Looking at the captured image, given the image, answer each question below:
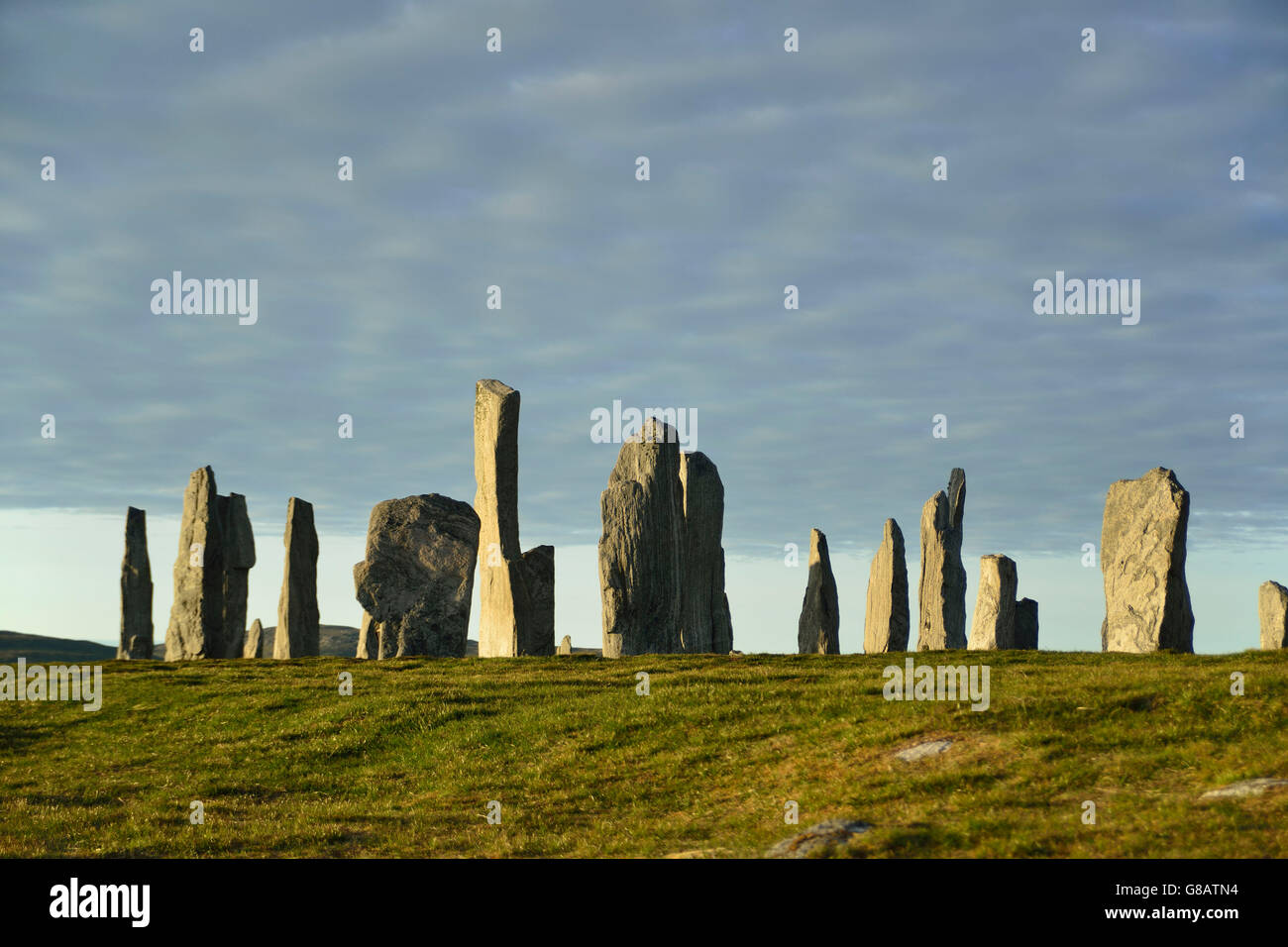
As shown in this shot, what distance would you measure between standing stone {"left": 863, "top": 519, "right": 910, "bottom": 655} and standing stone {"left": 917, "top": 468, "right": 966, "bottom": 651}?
1209 mm

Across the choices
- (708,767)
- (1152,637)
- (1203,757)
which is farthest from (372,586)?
(1203,757)

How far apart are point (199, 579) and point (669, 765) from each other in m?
25.8

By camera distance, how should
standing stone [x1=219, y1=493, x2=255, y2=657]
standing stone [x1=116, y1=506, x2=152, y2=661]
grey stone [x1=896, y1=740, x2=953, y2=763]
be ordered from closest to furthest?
1. grey stone [x1=896, y1=740, x2=953, y2=763]
2. standing stone [x1=219, y1=493, x2=255, y2=657]
3. standing stone [x1=116, y1=506, x2=152, y2=661]

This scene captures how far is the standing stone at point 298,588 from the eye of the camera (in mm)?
42344

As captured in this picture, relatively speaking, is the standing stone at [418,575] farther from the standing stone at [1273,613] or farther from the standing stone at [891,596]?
the standing stone at [1273,613]

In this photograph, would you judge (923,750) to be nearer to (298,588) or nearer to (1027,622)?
(1027,622)

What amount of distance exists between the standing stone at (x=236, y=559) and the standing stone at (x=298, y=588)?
144 cm

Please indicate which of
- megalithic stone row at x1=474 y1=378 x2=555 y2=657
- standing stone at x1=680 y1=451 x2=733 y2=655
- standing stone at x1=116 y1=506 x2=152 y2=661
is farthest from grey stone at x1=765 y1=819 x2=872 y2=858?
standing stone at x1=116 y1=506 x2=152 y2=661

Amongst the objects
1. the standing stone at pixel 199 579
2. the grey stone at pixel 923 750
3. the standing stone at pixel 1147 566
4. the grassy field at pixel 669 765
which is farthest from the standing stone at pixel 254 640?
the grey stone at pixel 923 750

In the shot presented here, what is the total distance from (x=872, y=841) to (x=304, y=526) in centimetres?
3388

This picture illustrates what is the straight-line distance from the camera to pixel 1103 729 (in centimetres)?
1638

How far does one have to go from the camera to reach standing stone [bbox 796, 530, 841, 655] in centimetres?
4347

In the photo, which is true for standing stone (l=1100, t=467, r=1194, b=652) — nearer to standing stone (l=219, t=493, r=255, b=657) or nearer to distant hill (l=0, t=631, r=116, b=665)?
standing stone (l=219, t=493, r=255, b=657)
